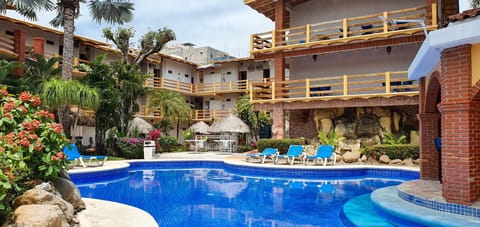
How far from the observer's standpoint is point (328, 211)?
7809mm

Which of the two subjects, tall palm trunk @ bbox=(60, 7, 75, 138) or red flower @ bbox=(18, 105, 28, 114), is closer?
red flower @ bbox=(18, 105, 28, 114)

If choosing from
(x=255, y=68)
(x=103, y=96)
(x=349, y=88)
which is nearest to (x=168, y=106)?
(x=103, y=96)

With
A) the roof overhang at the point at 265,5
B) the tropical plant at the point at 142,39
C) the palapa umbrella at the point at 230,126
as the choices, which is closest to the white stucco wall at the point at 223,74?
the tropical plant at the point at 142,39

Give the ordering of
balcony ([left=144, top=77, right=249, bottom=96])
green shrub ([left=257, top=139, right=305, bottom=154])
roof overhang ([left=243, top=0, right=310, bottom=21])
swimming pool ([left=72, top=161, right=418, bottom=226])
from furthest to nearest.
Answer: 1. balcony ([left=144, top=77, right=249, bottom=96])
2. roof overhang ([left=243, top=0, right=310, bottom=21])
3. green shrub ([left=257, top=139, right=305, bottom=154])
4. swimming pool ([left=72, top=161, right=418, bottom=226])

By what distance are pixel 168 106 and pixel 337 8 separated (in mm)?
11945

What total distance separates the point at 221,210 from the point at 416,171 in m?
8.06

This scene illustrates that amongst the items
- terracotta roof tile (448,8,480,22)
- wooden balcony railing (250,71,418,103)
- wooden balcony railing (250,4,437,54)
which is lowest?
terracotta roof tile (448,8,480,22)

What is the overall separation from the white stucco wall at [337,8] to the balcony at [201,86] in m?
9.94

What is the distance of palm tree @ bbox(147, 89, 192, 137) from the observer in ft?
82.4

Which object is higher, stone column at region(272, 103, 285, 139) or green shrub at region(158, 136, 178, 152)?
stone column at region(272, 103, 285, 139)

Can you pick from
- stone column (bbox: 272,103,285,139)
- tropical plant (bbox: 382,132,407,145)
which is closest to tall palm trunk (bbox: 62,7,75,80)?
stone column (bbox: 272,103,285,139)

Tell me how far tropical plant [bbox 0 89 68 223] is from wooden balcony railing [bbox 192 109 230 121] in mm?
25393

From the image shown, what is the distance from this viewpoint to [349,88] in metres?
19.2

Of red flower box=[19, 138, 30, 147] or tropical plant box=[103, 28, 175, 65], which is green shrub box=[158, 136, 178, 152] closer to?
tropical plant box=[103, 28, 175, 65]
